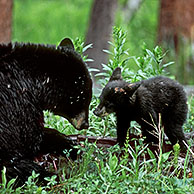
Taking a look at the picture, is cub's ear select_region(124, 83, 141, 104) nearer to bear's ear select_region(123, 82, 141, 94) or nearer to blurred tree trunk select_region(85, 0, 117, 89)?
bear's ear select_region(123, 82, 141, 94)

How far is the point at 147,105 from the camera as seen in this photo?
4809 millimetres

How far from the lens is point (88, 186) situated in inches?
152

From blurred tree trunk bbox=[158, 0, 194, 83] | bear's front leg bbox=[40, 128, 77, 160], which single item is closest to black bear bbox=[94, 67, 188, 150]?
bear's front leg bbox=[40, 128, 77, 160]

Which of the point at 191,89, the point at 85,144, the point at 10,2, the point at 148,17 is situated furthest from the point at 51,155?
the point at 148,17

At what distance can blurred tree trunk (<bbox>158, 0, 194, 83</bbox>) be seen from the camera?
12.8 metres

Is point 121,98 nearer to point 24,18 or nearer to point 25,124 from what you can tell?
point 25,124

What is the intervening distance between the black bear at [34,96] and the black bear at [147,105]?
278mm

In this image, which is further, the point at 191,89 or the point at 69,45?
the point at 191,89

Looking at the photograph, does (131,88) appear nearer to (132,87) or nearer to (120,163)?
(132,87)

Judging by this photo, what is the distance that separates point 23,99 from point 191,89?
6.47m


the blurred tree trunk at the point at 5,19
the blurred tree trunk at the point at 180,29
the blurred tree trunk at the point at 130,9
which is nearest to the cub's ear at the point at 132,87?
the blurred tree trunk at the point at 5,19

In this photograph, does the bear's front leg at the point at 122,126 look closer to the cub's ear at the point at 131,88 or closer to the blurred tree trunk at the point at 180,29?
the cub's ear at the point at 131,88

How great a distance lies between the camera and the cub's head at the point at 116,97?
4.71m

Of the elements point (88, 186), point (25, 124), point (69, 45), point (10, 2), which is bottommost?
point (88, 186)
